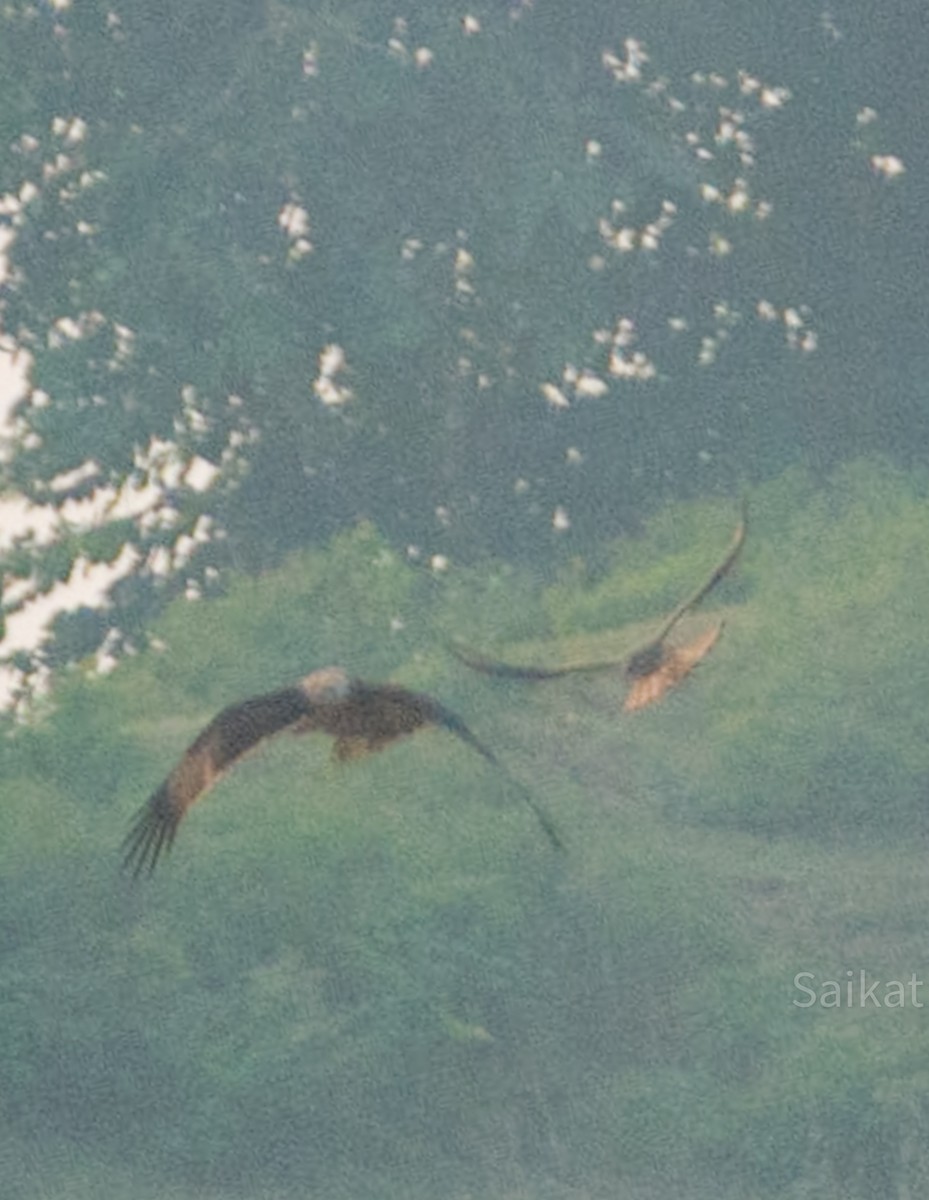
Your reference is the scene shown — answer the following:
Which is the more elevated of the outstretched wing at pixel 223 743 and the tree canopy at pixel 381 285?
the tree canopy at pixel 381 285

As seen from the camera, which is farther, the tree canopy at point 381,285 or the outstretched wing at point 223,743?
the tree canopy at point 381,285

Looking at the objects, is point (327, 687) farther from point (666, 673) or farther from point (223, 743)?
point (666, 673)

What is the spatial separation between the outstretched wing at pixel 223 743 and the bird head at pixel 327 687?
0.07 feet

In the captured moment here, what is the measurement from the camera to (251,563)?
19.2 metres

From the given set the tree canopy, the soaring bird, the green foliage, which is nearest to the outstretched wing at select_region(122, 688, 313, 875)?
the soaring bird

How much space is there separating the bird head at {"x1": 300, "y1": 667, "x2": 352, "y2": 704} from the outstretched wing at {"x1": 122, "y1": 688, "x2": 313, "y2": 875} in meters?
0.02

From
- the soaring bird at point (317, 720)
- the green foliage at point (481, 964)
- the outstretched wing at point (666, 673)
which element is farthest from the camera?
the green foliage at point (481, 964)

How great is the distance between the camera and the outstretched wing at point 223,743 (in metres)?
7.38

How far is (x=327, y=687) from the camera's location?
24.0 feet

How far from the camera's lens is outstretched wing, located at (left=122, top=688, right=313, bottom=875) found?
24.2ft

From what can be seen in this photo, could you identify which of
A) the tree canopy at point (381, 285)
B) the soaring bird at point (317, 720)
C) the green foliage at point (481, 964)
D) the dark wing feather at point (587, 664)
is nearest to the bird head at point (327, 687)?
the soaring bird at point (317, 720)

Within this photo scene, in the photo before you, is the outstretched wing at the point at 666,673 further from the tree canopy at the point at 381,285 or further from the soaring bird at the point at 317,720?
the tree canopy at the point at 381,285

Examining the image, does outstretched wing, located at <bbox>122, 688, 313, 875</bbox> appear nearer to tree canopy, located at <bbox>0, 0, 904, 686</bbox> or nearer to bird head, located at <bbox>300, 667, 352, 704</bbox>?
bird head, located at <bbox>300, 667, 352, 704</bbox>

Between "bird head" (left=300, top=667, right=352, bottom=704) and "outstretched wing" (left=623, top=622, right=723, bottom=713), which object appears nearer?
"bird head" (left=300, top=667, right=352, bottom=704)
